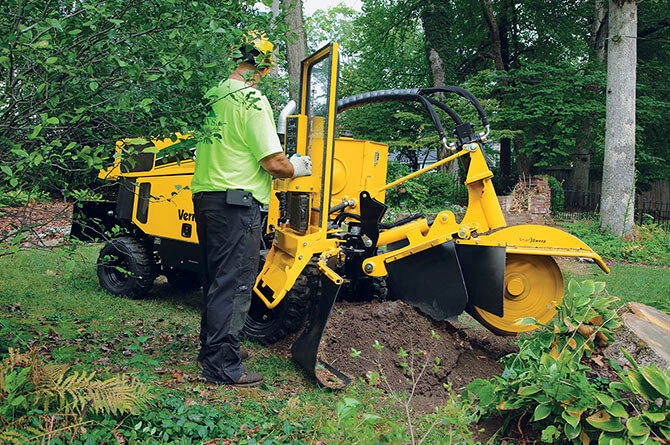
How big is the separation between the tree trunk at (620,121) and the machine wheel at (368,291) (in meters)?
8.72

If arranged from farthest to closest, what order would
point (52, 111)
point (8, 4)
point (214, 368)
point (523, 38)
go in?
point (523, 38) < point (214, 368) < point (52, 111) < point (8, 4)

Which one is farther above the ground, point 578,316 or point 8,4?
point 8,4

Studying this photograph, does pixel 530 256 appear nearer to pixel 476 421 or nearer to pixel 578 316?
pixel 578 316

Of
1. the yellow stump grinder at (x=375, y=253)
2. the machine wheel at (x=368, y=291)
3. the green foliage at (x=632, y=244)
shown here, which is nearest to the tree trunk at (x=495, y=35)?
the green foliage at (x=632, y=244)

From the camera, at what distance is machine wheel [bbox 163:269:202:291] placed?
6.93 meters

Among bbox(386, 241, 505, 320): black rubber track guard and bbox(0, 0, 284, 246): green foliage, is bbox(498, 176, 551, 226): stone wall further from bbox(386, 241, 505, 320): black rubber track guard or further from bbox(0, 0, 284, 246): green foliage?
bbox(0, 0, 284, 246): green foliage

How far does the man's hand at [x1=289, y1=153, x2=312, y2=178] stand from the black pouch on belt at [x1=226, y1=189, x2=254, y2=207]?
389mm

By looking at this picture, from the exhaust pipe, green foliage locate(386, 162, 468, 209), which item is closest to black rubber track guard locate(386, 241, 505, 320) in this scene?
the exhaust pipe

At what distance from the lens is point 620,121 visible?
12.1 m

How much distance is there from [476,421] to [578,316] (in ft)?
3.10

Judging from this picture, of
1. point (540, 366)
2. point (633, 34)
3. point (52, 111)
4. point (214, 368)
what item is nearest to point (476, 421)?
point (540, 366)

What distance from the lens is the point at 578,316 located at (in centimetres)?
348

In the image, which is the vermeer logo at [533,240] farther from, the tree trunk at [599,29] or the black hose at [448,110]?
the tree trunk at [599,29]

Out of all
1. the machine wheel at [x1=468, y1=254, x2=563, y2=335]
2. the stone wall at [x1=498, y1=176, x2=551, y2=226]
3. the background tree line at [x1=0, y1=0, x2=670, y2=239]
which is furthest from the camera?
the stone wall at [x1=498, y1=176, x2=551, y2=226]
